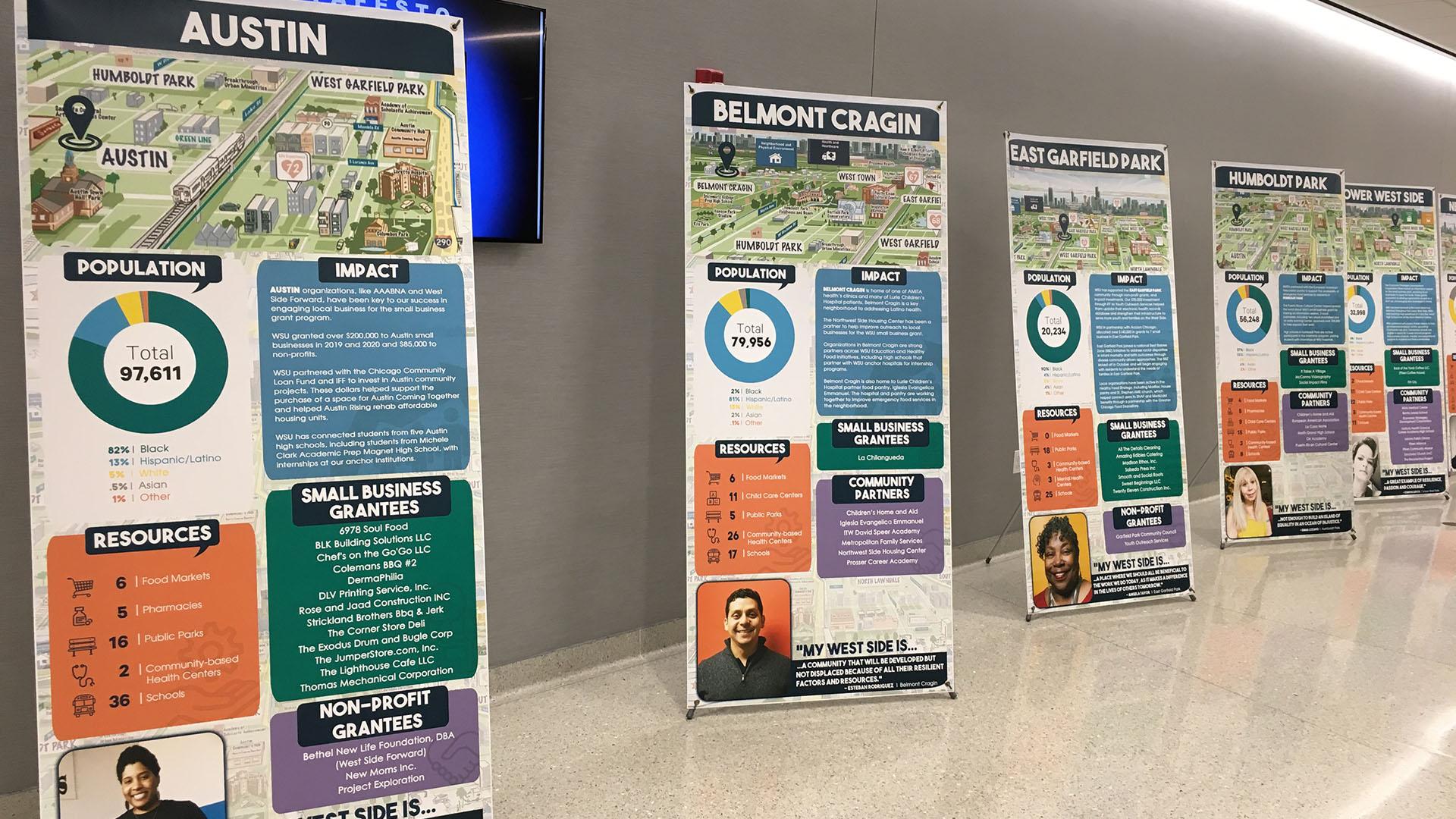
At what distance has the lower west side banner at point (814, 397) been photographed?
9.86ft

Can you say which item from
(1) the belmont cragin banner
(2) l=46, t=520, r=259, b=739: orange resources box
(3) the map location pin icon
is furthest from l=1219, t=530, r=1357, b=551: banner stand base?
(3) the map location pin icon

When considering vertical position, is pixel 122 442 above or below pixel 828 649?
above

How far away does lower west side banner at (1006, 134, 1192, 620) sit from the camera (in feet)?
12.8

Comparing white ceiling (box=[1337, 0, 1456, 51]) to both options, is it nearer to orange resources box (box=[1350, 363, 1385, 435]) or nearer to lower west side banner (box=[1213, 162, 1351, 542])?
lower west side banner (box=[1213, 162, 1351, 542])

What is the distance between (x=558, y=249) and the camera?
10.3 ft

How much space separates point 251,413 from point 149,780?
0.79 meters

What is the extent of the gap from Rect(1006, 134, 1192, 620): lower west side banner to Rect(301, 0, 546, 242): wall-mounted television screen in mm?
2003

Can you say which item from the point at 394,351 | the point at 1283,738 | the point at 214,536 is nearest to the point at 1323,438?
the point at 1283,738

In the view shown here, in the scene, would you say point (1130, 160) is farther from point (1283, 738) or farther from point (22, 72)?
point (22, 72)

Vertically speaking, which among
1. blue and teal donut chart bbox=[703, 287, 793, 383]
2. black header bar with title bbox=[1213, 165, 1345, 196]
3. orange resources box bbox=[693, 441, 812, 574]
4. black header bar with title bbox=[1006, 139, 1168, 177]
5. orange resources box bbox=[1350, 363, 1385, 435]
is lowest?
orange resources box bbox=[693, 441, 812, 574]

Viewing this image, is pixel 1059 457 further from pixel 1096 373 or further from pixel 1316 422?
pixel 1316 422

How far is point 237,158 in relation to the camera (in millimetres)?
2078

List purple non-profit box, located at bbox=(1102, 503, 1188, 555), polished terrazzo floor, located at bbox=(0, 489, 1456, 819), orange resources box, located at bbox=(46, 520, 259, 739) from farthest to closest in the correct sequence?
purple non-profit box, located at bbox=(1102, 503, 1188, 555) → polished terrazzo floor, located at bbox=(0, 489, 1456, 819) → orange resources box, located at bbox=(46, 520, 259, 739)

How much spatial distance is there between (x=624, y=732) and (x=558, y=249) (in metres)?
1.56
